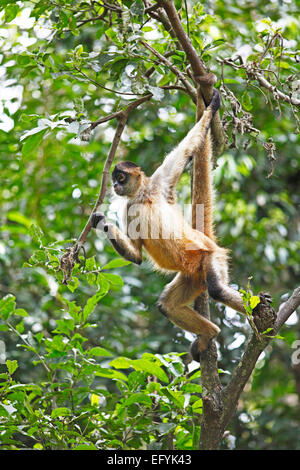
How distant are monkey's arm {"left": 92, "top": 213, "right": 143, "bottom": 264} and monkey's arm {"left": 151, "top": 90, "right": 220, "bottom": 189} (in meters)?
0.66

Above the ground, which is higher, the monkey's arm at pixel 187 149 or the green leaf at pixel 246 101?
the green leaf at pixel 246 101

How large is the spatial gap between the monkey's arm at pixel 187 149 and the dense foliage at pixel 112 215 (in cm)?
18

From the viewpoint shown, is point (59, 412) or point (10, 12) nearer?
point (59, 412)

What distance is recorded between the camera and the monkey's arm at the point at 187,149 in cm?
425

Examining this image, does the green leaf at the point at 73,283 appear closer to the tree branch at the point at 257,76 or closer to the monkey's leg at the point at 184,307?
the monkey's leg at the point at 184,307

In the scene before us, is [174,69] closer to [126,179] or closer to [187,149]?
[187,149]

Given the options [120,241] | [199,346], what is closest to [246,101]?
[120,241]

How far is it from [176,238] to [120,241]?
583mm

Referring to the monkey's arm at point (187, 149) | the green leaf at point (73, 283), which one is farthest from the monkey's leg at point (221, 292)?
the green leaf at point (73, 283)

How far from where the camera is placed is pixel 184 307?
4.68 metres

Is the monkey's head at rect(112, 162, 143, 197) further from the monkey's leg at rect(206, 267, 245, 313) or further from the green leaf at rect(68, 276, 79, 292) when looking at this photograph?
the green leaf at rect(68, 276, 79, 292)

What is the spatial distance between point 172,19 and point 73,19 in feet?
2.70
